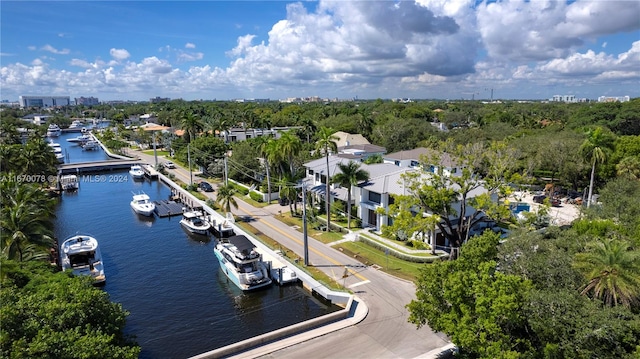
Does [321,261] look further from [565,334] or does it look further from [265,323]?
[565,334]

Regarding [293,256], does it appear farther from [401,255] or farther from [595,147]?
[595,147]

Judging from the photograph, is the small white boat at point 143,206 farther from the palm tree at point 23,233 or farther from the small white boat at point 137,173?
the small white boat at point 137,173

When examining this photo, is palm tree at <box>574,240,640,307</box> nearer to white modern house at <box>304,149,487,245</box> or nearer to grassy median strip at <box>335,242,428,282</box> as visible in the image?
grassy median strip at <box>335,242,428,282</box>

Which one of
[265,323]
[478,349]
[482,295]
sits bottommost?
[265,323]

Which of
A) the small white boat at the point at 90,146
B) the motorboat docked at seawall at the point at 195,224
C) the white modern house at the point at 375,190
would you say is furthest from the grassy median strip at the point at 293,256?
the small white boat at the point at 90,146

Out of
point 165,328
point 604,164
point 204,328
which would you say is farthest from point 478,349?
point 604,164

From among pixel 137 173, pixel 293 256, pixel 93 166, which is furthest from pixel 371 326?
pixel 93 166
